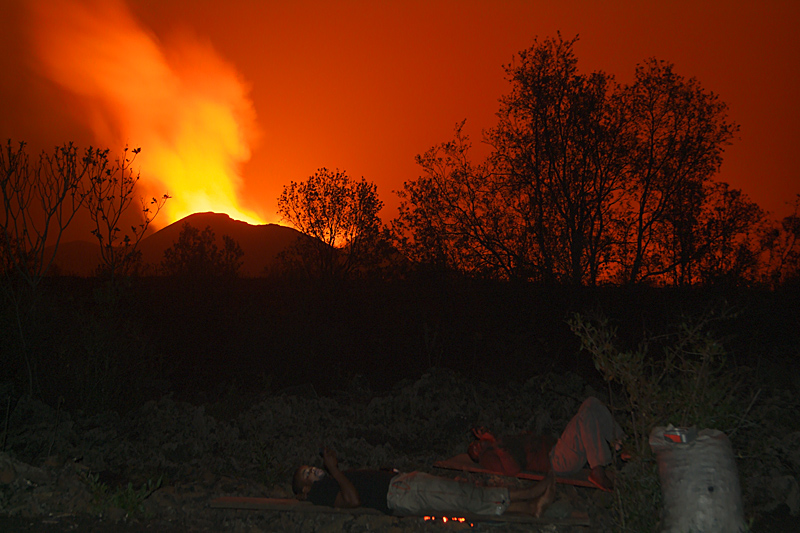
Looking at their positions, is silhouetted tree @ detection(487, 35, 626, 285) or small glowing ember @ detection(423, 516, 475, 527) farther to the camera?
silhouetted tree @ detection(487, 35, 626, 285)

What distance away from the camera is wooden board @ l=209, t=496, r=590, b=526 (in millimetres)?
4328

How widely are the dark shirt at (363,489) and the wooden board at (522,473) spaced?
112 centimetres

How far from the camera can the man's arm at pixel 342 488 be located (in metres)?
4.68

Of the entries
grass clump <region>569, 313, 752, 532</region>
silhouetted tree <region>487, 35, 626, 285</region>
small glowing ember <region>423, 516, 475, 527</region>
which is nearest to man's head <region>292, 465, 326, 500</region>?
small glowing ember <region>423, 516, 475, 527</region>

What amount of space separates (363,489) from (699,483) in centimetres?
249

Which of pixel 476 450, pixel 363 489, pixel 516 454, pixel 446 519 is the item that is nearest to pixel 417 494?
pixel 446 519

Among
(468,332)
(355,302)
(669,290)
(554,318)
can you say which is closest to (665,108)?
(669,290)

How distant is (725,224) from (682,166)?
1932mm

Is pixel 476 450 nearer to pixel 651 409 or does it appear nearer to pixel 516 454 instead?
pixel 516 454

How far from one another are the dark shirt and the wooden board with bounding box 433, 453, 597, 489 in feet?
3.69

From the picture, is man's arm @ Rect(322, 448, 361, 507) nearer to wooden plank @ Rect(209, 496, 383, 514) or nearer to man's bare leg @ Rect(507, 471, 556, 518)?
wooden plank @ Rect(209, 496, 383, 514)

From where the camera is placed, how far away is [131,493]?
481 centimetres

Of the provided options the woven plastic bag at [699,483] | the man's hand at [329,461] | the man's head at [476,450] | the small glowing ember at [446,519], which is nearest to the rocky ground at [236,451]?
the small glowing ember at [446,519]

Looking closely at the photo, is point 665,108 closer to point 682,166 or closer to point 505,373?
point 682,166
